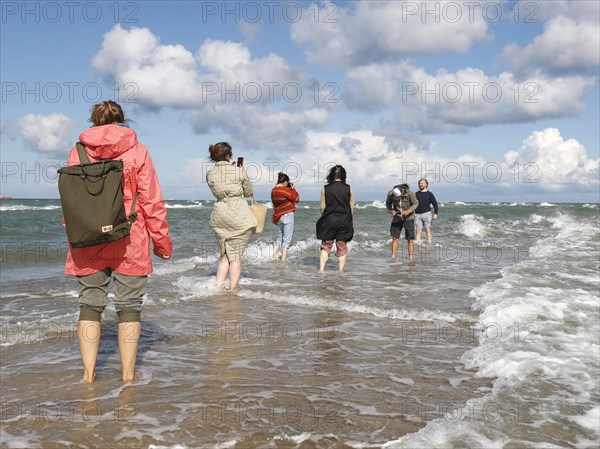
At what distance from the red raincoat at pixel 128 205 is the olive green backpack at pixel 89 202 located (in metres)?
0.18

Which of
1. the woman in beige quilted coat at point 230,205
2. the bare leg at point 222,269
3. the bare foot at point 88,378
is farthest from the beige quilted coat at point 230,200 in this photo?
the bare foot at point 88,378

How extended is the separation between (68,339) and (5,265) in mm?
8179

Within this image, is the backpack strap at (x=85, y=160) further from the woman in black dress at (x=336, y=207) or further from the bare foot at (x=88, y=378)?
the woman in black dress at (x=336, y=207)

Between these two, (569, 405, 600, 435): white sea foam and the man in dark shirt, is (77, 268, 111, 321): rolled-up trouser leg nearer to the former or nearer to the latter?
(569, 405, 600, 435): white sea foam

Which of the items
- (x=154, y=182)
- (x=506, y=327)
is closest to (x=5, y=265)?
(x=154, y=182)

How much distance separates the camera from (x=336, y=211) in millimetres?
9891

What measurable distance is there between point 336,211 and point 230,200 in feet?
9.85

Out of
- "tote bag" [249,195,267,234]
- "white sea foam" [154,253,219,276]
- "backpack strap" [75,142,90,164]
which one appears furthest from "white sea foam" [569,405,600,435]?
"white sea foam" [154,253,219,276]

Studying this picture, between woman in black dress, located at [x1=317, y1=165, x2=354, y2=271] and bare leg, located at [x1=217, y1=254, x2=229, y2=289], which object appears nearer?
bare leg, located at [x1=217, y1=254, x2=229, y2=289]

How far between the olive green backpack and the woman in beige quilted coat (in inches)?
152

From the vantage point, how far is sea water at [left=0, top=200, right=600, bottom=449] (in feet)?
9.82

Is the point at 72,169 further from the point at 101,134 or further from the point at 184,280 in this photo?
the point at 184,280

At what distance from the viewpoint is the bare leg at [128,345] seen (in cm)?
375

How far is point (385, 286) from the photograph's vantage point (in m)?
8.52
